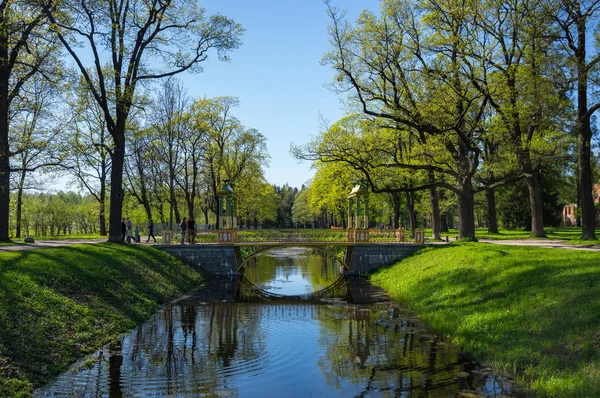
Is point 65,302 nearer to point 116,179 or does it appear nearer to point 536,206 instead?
point 116,179

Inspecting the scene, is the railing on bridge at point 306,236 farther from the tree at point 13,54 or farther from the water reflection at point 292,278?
the tree at point 13,54

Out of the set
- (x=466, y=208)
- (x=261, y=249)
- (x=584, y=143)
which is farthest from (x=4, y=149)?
(x=584, y=143)

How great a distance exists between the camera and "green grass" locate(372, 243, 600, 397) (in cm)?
941

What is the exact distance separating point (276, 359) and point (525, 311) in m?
6.64

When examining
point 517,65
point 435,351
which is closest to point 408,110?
point 517,65

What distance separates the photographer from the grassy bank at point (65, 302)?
9.81 m

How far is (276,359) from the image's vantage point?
38.9ft

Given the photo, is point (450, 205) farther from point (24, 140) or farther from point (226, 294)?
→ point (24, 140)

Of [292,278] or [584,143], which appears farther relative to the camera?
[292,278]

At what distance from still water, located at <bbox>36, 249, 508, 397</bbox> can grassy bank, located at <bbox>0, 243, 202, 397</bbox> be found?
52 centimetres

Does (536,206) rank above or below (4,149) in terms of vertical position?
below

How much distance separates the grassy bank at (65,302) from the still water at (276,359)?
20.6 inches

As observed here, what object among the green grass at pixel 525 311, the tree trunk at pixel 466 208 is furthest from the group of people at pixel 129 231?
the tree trunk at pixel 466 208

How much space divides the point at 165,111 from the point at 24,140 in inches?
663
